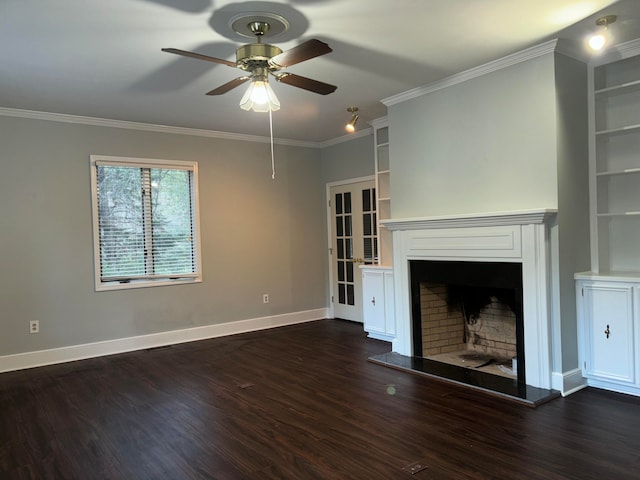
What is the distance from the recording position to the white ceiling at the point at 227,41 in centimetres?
269

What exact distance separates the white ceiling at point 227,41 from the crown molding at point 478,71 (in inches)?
3.3

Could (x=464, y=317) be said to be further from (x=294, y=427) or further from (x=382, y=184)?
(x=294, y=427)

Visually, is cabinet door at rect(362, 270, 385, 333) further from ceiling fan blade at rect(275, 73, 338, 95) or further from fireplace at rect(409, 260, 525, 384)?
ceiling fan blade at rect(275, 73, 338, 95)

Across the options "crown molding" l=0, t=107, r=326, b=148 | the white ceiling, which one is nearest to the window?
"crown molding" l=0, t=107, r=326, b=148

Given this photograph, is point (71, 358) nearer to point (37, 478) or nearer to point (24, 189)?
point (24, 189)

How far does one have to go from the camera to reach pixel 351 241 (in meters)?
6.38

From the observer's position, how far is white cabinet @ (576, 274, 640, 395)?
323 cm

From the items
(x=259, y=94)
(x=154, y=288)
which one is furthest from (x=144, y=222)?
(x=259, y=94)

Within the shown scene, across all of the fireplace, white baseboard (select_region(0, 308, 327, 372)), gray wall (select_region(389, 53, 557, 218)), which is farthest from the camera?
white baseboard (select_region(0, 308, 327, 372))

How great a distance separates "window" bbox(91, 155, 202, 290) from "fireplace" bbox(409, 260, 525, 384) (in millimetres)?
2911

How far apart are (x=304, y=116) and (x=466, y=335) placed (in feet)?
9.94

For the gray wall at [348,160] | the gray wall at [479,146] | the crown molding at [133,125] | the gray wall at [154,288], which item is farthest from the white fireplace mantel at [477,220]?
the crown molding at [133,125]

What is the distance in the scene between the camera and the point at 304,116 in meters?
5.14

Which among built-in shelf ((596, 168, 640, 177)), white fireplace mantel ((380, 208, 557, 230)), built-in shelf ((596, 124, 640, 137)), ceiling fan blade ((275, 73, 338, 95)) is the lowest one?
white fireplace mantel ((380, 208, 557, 230))
